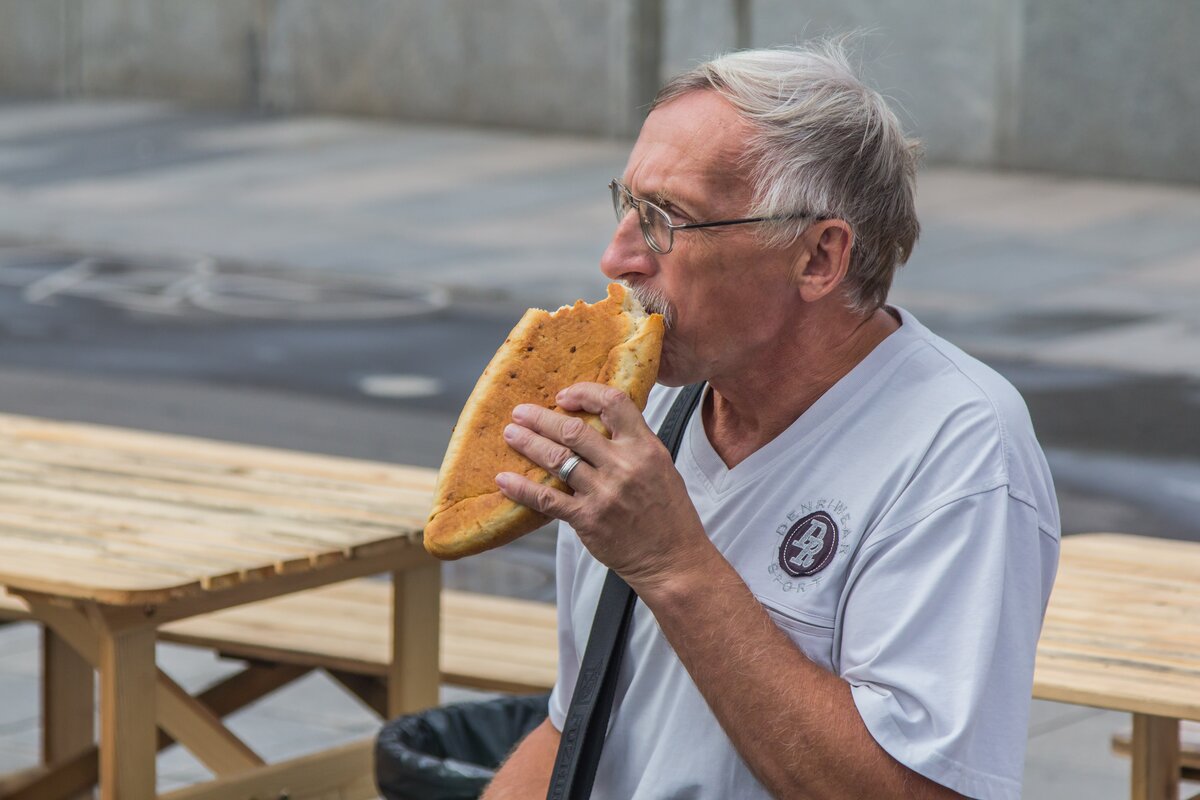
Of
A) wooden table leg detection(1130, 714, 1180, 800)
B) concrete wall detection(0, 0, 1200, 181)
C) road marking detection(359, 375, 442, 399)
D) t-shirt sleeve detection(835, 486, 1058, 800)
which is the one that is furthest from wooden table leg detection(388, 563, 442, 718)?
concrete wall detection(0, 0, 1200, 181)

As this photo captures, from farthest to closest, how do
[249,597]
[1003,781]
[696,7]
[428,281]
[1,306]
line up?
[696,7] → [428,281] → [1,306] → [249,597] → [1003,781]

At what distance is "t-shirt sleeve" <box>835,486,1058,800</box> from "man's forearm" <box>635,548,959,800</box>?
3 centimetres

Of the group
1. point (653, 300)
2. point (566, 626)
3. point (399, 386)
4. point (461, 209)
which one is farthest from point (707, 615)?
point (461, 209)

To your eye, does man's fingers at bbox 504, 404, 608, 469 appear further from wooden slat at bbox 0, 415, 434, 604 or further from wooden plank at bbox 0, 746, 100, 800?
wooden plank at bbox 0, 746, 100, 800

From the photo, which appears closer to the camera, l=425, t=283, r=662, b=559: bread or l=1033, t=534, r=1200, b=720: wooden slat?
l=425, t=283, r=662, b=559: bread

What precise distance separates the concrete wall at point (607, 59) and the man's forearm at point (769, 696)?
13.3 metres

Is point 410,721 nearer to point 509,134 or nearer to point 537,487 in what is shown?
point 537,487

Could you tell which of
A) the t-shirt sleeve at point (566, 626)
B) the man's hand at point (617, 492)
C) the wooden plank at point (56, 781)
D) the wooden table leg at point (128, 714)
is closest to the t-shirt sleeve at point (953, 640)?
the man's hand at point (617, 492)

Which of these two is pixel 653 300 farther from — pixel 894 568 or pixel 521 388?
pixel 894 568

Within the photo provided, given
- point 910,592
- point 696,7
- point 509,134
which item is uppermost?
point 910,592

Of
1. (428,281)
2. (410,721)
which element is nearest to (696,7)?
(428,281)

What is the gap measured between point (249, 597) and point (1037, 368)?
26.6 ft

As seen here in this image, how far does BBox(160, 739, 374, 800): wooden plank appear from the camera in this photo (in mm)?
4184

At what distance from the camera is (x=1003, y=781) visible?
2305 millimetres
